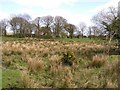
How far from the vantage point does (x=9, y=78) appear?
9125 millimetres

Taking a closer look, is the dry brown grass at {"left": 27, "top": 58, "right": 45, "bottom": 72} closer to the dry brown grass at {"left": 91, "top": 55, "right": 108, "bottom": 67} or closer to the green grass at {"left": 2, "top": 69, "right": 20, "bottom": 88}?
the green grass at {"left": 2, "top": 69, "right": 20, "bottom": 88}

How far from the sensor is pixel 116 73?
9609mm

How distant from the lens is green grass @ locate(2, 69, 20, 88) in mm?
8489

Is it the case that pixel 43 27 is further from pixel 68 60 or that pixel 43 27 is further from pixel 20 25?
pixel 68 60

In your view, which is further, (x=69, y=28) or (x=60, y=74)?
(x=69, y=28)

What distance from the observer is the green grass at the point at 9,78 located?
8.49 metres

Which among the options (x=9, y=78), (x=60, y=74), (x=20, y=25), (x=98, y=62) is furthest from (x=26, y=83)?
(x=20, y=25)

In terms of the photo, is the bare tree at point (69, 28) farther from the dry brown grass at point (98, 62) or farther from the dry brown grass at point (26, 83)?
the dry brown grass at point (26, 83)

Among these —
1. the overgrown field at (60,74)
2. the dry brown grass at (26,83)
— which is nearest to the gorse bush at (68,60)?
the overgrown field at (60,74)

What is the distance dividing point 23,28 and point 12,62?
57.7 metres

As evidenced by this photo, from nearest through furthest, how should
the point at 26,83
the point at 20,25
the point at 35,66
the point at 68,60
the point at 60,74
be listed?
the point at 26,83 < the point at 60,74 < the point at 35,66 < the point at 68,60 < the point at 20,25

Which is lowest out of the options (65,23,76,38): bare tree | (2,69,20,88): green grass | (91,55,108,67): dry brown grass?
(2,69,20,88): green grass

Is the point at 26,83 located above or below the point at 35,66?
below

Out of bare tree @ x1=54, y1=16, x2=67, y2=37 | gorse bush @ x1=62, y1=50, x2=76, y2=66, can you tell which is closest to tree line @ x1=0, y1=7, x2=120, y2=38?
bare tree @ x1=54, y1=16, x2=67, y2=37
